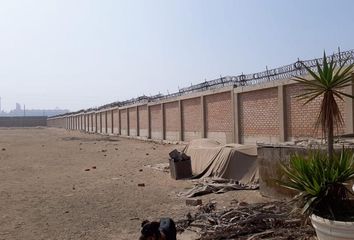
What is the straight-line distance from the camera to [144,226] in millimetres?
5051

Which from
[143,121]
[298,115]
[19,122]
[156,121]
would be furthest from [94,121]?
[19,122]

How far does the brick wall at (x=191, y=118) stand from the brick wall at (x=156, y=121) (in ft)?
18.3

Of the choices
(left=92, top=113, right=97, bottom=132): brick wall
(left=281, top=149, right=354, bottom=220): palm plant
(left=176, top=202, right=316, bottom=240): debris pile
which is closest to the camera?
(left=281, top=149, right=354, bottom=220): palm plant

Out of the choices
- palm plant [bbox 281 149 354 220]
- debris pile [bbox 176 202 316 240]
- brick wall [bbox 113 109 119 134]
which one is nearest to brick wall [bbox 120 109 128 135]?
brick wall [bbox 113 109 119 134]

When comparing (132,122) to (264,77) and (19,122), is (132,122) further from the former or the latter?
(19,122)

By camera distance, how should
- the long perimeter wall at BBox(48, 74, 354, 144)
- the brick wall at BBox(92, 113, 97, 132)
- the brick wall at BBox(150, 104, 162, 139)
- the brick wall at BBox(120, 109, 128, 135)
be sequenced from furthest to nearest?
the brick wall at BBox(92, 113, 97, 132) → the brick wall at BBox(120, 109, 128, 135) → the brick wall at BBox(150, 104, 162, 139) → the long perimeter wall at BBox(48, 74, 354, 144)

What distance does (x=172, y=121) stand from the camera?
31625 millimetres

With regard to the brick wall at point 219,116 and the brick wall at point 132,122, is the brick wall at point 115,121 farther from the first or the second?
the brick wall at point 219,116

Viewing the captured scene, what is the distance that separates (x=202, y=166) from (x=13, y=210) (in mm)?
6567

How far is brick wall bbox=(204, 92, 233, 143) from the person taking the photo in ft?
73.2

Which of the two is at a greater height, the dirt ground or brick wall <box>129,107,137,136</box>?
brick wall <box>129,107,137,136</box>

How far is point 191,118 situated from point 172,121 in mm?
4055

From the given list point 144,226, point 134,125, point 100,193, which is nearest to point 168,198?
point 100,193

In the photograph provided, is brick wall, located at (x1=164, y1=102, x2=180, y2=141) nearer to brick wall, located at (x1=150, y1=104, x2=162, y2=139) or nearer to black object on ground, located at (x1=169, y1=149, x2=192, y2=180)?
brick wall, located at (x1=150, y1=104, x2=162, y2=139)
